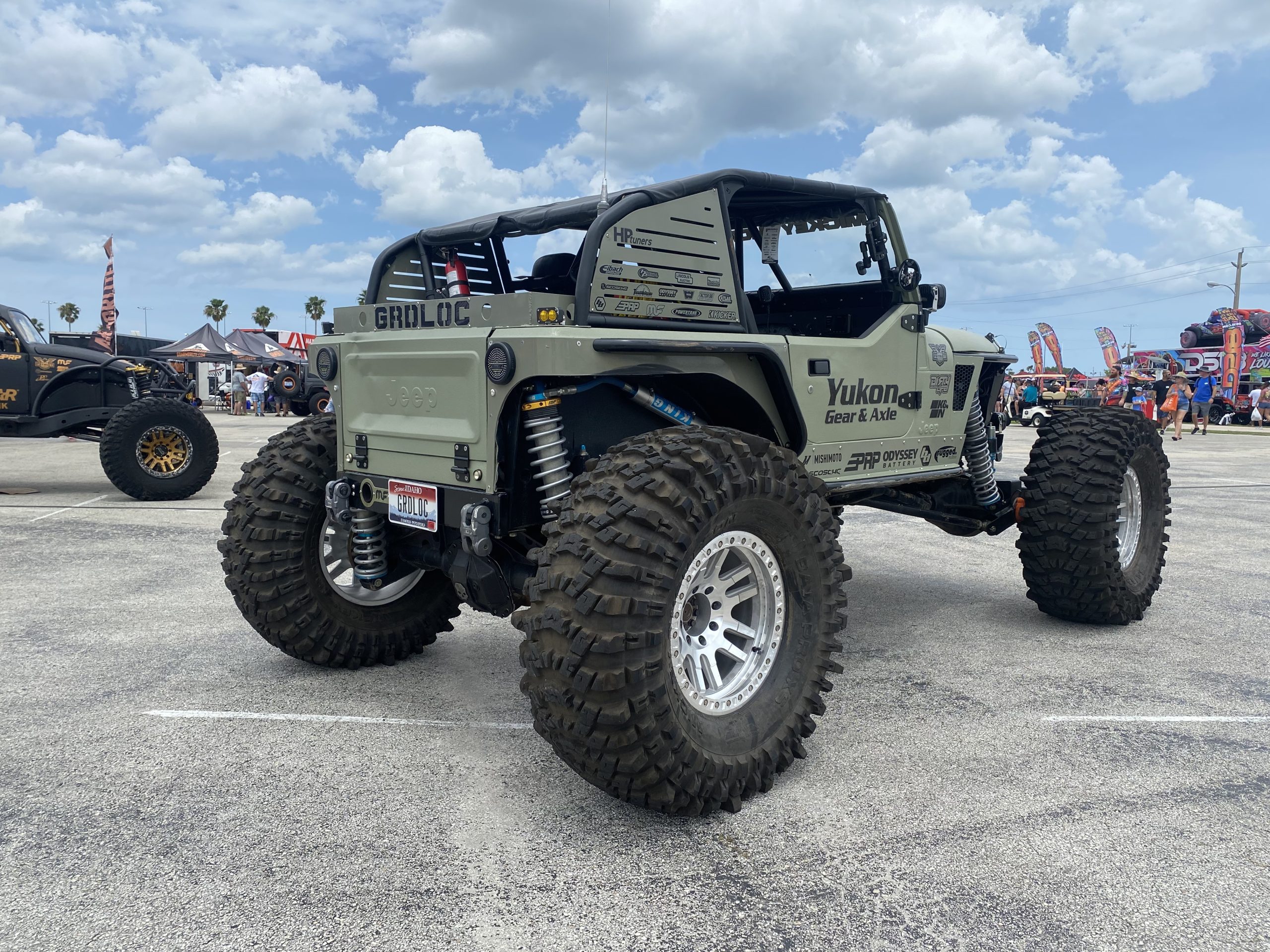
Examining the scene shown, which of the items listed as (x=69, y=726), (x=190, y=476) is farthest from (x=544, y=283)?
(x=190, y=476)

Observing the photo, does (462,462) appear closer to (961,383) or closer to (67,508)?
(961,383)

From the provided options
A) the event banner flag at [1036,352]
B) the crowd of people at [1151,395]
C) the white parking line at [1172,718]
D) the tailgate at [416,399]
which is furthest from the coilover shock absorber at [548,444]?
the event banner flag at [1036,352]

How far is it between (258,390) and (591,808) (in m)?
31.7

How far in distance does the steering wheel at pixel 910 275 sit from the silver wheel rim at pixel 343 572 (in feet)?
9.10

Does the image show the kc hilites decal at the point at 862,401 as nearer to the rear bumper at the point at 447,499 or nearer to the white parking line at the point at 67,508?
the rear bumper at the point at 447,499

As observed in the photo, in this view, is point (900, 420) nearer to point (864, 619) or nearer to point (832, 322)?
point (832, 322)

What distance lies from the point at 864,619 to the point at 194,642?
3.69m

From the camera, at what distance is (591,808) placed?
3109 millimetres

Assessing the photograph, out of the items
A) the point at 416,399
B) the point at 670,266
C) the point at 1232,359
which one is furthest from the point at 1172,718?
the point at 1232,359

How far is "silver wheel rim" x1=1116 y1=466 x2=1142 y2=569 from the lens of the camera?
5828 millimetres

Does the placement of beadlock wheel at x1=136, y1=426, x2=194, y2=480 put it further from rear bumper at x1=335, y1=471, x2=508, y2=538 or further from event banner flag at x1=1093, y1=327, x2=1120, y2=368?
event banner flag at x1=1093, y1=327, x2=1120, y2=368

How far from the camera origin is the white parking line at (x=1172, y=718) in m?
3.96

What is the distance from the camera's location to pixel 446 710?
4027 millimetres

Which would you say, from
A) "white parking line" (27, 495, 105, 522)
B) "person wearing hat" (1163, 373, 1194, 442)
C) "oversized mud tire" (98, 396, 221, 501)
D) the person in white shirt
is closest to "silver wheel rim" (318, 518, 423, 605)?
"white parking line" (27, 495, 105, 522)
